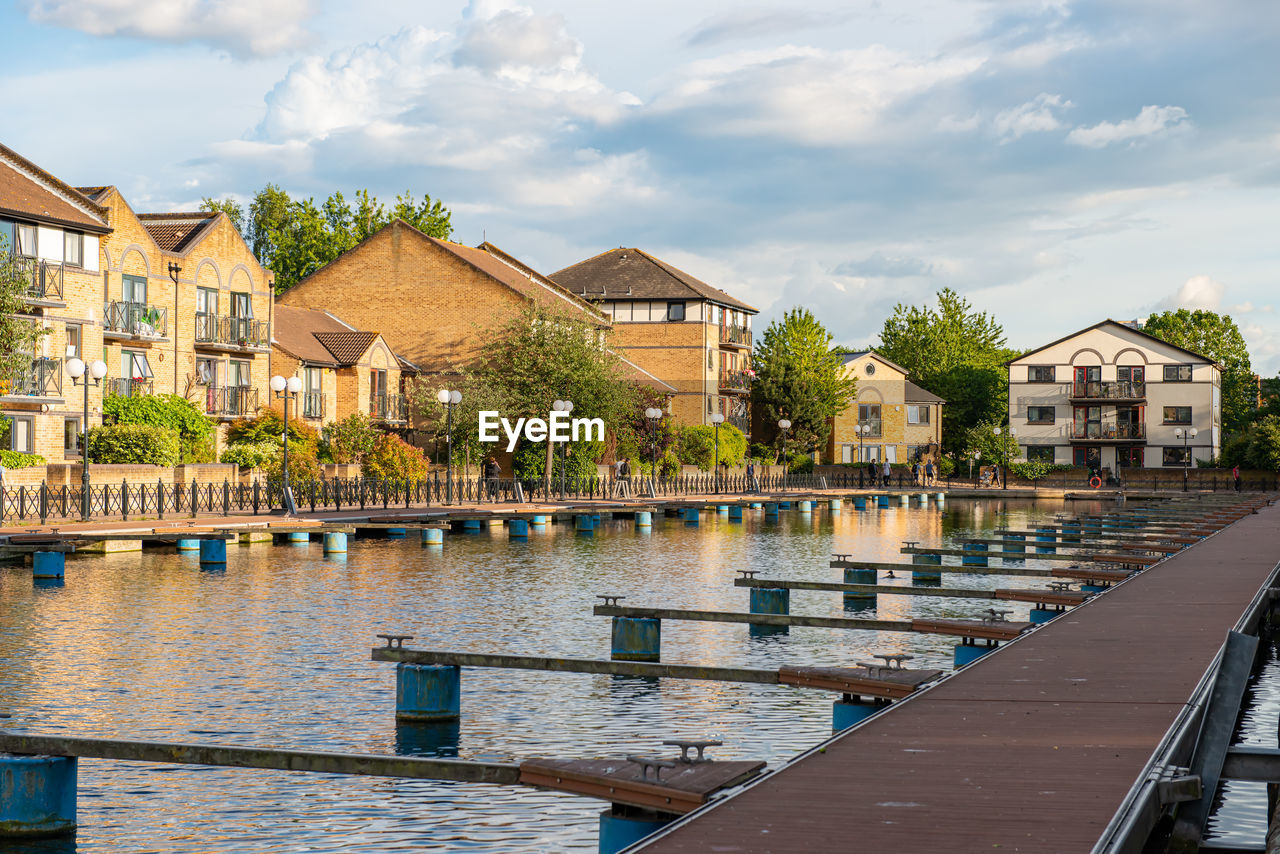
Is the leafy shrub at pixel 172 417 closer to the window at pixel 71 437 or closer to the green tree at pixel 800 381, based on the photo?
the window at pixel 71 437

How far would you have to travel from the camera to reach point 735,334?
90312 millimetres

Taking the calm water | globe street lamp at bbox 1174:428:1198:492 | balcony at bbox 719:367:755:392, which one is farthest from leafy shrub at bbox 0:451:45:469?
globe street lamp at bbox 1174:428:1198:492

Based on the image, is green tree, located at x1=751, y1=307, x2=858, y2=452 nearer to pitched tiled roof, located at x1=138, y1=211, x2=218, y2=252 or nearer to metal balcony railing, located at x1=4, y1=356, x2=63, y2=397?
pitched tiled roof, located at x1=138, y1=211, x2=218, y2=252

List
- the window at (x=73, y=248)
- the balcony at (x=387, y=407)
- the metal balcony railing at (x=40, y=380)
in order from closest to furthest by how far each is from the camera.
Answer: the metal balcony railing at (x=40, y=380)
the window at (x=73, y=248)
the balcony at (x=387, y=407)

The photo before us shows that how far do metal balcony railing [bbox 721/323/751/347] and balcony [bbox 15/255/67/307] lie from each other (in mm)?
47832

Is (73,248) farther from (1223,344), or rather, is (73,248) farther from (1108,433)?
(1223,344)

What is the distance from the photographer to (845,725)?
38.9 feet

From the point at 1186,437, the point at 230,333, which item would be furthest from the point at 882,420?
the point at 230,333

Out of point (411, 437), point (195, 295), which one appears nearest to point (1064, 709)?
point (195, 295)

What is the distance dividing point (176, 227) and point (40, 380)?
13.4 meters

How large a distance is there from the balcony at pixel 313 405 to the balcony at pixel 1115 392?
55.8 m

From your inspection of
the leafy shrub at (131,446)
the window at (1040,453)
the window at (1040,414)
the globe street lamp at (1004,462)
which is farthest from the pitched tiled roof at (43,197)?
the window at (1040,453)

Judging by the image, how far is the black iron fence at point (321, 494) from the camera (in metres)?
37.0

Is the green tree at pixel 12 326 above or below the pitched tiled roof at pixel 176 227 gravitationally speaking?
below
